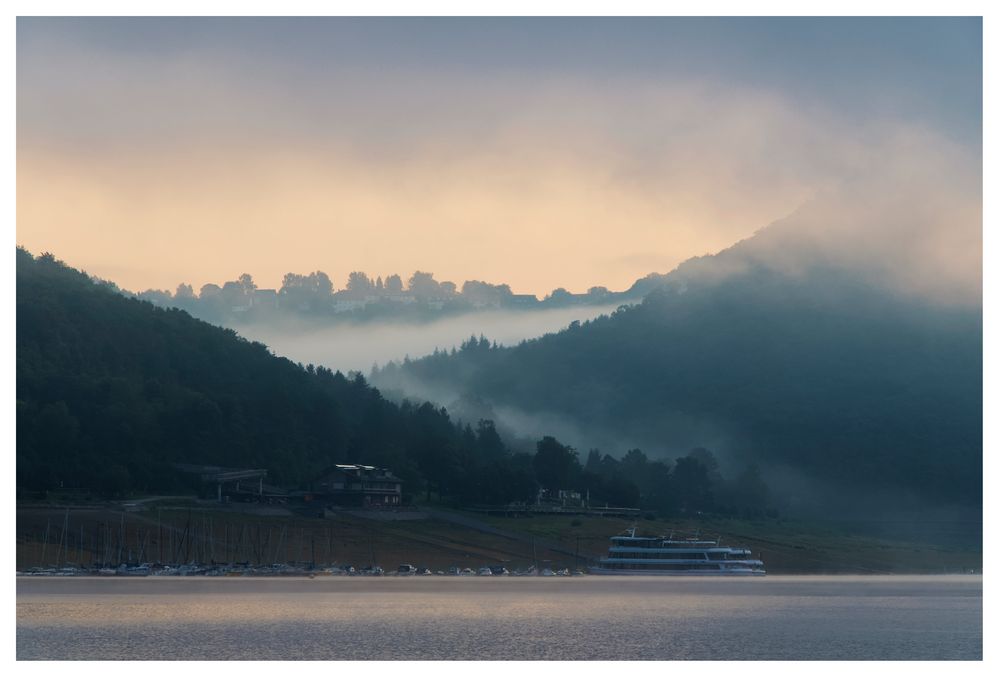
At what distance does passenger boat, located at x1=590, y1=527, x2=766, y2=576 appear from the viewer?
628 ft

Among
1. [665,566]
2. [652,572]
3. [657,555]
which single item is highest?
[657,555]

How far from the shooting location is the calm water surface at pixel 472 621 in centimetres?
9131

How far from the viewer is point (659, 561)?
195m

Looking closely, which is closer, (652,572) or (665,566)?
(652,572)

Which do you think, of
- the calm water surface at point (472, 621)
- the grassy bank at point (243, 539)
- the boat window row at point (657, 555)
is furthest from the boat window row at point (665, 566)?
the calm water surface at point (472, 621)

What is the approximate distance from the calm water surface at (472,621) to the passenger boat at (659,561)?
2864 centimetres

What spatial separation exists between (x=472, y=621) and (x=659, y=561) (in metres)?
89.0

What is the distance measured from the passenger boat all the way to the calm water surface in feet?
94.0

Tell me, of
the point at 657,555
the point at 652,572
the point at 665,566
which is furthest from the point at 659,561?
the point at 657,555

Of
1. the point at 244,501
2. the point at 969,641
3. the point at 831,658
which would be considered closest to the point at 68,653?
the point at 831,658

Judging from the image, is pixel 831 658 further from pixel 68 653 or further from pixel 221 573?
pixel 221 573

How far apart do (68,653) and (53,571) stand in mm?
66989

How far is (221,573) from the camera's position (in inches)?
6417

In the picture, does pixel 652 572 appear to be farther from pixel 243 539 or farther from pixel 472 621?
pixel 472 621
